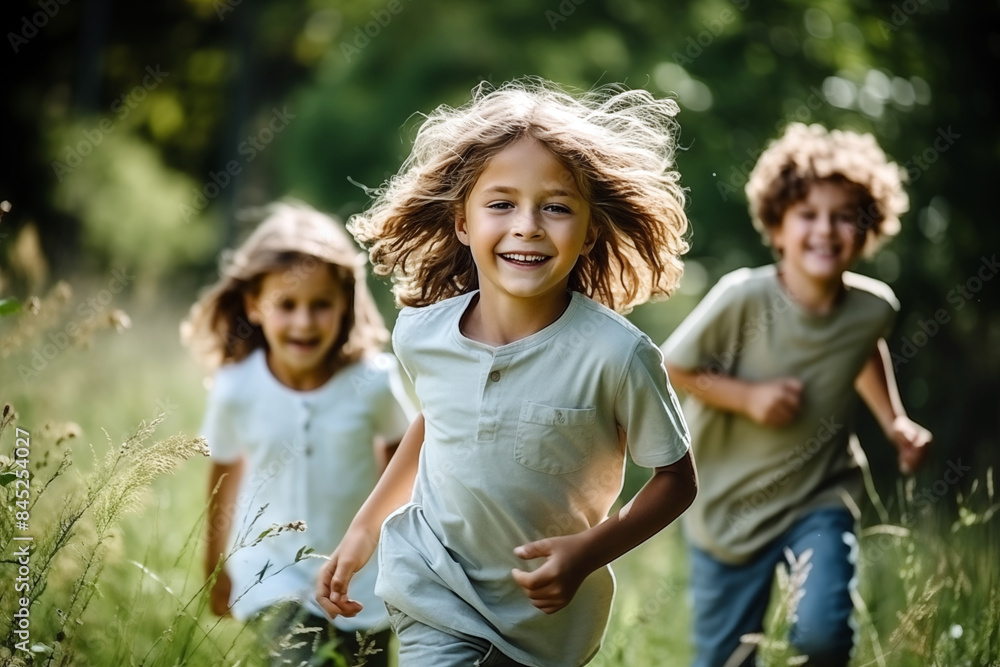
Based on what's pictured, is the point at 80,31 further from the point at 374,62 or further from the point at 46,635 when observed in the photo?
the point at 46,635

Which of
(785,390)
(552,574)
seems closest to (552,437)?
(552,574)

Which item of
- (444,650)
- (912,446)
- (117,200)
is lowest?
(444,650)

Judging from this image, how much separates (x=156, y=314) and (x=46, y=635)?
28.8ft

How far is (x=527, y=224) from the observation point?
9.04 feet

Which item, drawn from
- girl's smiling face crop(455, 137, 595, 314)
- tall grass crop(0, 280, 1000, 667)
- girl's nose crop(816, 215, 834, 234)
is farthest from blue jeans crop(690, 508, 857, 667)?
girl's smiling face crop(455, 137, 595, 314)

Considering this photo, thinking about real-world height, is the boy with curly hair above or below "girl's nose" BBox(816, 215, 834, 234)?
below

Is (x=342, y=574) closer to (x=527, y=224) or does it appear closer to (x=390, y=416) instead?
(x=527, y=224)

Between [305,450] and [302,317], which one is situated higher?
[302,317]

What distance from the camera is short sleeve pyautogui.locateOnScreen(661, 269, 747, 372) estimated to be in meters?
4.34

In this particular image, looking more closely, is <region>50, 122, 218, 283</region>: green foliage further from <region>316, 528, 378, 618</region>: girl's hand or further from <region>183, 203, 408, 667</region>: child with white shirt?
<region>316, 528, 378, 618</region>: girl's hand

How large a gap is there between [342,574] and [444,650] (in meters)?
0.34

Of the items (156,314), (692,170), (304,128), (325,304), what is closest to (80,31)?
(304,128)

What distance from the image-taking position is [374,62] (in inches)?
600

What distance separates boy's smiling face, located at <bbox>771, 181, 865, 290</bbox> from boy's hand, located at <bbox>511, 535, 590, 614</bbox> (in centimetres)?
215
